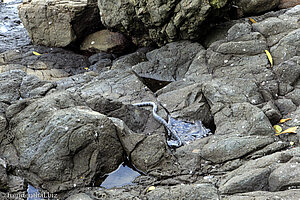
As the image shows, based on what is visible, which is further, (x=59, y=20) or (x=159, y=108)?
(x=59, y=20)

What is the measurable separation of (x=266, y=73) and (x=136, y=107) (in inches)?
107

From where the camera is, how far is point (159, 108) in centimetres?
738

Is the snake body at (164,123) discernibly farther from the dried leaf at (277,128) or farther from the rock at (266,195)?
the rock at (266,195)

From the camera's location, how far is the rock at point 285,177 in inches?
160

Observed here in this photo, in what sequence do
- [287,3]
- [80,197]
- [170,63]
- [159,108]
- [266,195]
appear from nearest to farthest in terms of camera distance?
[266,195], [80,197], [159,108], [170,63], [287,3]

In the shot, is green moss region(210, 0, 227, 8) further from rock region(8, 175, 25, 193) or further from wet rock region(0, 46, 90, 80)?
rock region(8, 175, 25, 193)

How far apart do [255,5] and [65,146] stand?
22.1ft

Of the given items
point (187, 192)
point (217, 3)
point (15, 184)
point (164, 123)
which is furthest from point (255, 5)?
point (15, 184)

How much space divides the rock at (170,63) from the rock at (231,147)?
3.29 meters

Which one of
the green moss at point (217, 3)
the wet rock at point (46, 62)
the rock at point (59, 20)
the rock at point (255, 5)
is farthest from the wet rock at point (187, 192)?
the rock at point (59, 20)

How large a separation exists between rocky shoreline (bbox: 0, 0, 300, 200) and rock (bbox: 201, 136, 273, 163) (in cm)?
2

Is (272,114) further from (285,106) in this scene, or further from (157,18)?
(157,18)

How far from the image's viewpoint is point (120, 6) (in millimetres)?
9969

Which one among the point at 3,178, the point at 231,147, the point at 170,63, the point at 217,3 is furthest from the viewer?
the point at 170,63
